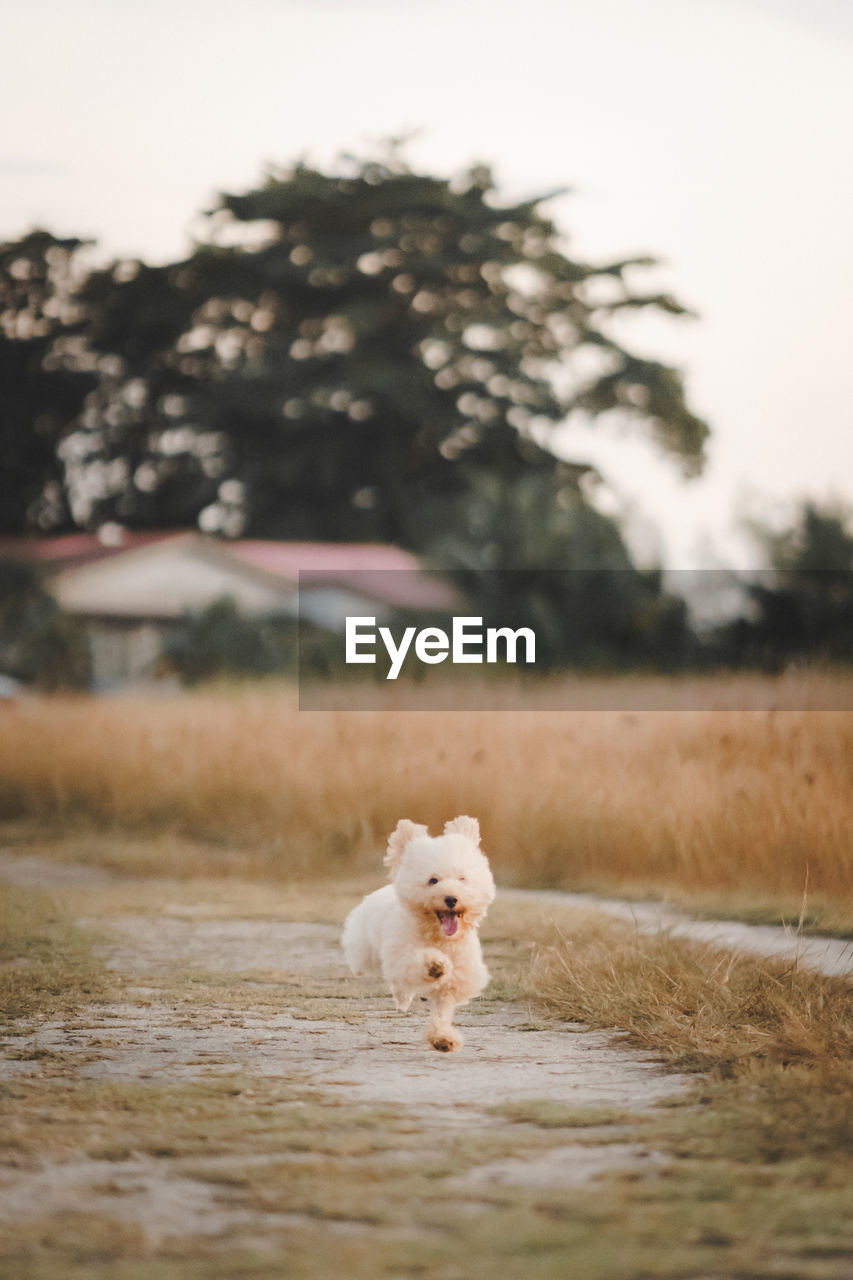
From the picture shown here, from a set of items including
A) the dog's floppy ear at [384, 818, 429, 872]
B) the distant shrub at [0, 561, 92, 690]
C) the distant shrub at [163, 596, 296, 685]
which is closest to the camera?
the dog's floppy ear at [384, 818, 429, 872]

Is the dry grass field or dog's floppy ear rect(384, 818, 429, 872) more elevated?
dog's floppy ear rect(384, 818, 429, 872)

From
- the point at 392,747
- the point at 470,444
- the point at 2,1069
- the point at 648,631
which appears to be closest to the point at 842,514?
the point at 648,631

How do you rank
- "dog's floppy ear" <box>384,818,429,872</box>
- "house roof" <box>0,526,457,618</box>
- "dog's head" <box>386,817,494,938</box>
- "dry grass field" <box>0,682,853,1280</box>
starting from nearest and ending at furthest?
1. "dry grass field" <box>0,682,853,1280</box>
2. "dog's head" <box>386,817,494,938</box>
3. "dog's floppy ear" <box>384,818,429,872</box>
4. "house roof" <box>0,526,457,618</box>

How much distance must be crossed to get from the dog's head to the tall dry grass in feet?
13.4

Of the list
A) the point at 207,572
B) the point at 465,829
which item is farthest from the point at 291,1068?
the point at 207,572

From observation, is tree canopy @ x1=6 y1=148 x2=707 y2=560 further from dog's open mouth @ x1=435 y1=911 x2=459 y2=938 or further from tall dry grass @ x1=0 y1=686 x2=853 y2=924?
dog's open mouth @ x1=435 y1=911 x2=459 y2=938

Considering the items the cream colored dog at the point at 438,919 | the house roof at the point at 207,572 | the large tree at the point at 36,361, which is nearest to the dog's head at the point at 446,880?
the cream colored dog at the point at 438,919

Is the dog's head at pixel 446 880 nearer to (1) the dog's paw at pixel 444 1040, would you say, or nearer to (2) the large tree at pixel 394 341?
(1) the dog's paw at pixel 444 1040

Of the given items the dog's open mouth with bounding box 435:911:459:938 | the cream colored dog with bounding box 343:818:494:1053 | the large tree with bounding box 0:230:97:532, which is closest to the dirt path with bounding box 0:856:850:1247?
the cream colored dog with bounding box 343:818:494:1053

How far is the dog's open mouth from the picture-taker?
6.29 meters

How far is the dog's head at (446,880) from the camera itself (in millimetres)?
6188

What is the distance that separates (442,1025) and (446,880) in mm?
633

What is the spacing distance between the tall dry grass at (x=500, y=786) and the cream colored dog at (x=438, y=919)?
13.1 feet

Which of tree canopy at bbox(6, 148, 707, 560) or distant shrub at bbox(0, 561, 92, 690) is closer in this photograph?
distant shrub at bbox(0, 561, 92, 690)
